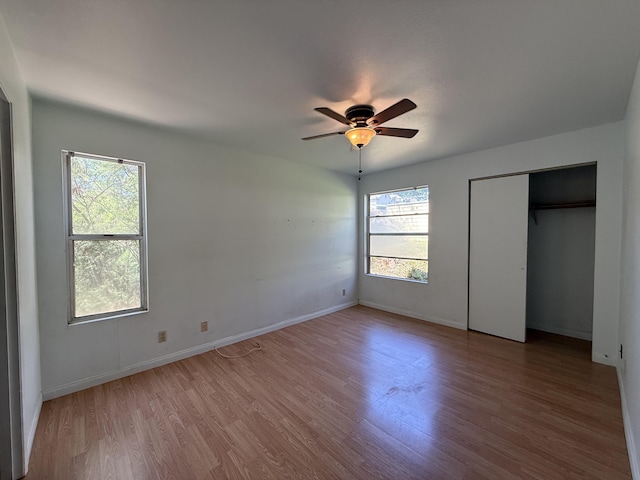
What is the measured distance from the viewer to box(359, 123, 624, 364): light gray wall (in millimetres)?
2758

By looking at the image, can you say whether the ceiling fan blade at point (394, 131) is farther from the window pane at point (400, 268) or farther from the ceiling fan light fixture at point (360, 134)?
the window pane at point (400, 268)

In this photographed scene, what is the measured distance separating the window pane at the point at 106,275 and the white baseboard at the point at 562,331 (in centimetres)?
524

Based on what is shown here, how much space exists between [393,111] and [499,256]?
2724mm

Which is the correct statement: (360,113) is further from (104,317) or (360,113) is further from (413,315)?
(413,315)

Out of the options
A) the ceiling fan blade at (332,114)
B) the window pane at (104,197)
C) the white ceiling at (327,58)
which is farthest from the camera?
the window pane at (104,197)

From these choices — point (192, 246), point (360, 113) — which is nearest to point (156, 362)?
point (192, 246)

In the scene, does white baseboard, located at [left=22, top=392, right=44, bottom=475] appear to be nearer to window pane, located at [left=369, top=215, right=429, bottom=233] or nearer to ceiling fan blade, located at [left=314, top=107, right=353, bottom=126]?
ceiling fan blade, located at [left=314, top=107, right=353, bottom=126]

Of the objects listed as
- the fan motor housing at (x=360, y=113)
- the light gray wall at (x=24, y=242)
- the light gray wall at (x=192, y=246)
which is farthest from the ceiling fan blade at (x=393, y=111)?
the light gray wall at (x=24, y=242)

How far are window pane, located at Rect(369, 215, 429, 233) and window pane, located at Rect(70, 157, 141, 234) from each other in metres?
3.71

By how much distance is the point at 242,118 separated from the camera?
254 centimetres

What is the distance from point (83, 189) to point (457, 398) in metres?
3.80

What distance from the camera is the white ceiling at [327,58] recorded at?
1328 millimetres

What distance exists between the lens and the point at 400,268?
4.65m

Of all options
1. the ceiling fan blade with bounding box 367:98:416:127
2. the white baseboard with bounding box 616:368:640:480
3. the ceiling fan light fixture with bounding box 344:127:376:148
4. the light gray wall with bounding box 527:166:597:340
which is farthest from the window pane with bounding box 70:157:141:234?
the light gray wall with bounding box 527:166:597:340
